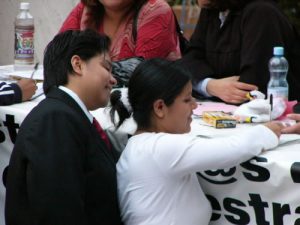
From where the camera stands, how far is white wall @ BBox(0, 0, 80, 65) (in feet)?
18.4

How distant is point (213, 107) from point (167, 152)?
0.81 metres

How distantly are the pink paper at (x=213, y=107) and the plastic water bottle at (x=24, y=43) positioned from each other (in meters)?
1.14

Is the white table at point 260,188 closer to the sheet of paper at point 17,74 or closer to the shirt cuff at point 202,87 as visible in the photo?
the shirt cuff at point 202,87

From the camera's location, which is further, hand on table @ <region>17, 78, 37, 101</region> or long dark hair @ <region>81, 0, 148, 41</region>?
long dark hair @ <region>81, 0, 148, 41</region>

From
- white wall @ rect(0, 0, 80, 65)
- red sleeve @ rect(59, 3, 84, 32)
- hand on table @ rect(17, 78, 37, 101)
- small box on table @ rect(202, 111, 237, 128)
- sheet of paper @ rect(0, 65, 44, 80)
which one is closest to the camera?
small box on table @ rect(202, 111, 237, 128)

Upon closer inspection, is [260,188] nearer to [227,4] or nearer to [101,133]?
[101,133]

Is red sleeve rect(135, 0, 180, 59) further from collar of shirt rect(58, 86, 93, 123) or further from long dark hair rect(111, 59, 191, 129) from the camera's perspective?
collar of shirt rect(58, 86, 93, 123)

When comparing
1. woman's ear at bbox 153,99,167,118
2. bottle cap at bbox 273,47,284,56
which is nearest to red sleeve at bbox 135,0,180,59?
bottle cap at bbox 273,47,284,56

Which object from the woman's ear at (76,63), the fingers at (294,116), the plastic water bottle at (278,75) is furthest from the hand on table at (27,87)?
the fingers at (294,116)

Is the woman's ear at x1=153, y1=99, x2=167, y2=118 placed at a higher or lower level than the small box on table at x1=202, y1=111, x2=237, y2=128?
higher

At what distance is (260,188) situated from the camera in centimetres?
221

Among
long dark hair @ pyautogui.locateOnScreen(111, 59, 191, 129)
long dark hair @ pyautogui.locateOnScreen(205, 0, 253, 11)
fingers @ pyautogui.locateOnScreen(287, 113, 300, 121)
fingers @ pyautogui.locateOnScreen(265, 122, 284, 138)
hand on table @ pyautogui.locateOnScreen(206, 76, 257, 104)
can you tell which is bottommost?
hand on table @ pyautogui.locateOnScreen(206, 76, 257, 104)

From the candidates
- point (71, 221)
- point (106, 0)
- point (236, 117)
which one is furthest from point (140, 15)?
point (71, 221)

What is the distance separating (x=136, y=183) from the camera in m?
2.28
